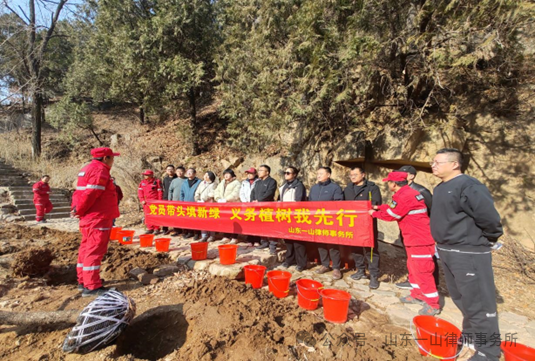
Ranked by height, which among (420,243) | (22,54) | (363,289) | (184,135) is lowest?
(363,289)

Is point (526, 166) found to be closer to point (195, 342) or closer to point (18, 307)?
point (195, 342)

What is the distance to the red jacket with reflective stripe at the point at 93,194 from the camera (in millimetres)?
3668

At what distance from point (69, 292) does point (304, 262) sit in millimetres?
3687

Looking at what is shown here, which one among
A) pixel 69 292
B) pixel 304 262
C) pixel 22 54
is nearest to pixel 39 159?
pixel 22 54

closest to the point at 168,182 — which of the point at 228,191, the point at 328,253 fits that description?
the point at 228,191

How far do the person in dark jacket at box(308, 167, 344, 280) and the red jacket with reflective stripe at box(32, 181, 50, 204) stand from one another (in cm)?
1016

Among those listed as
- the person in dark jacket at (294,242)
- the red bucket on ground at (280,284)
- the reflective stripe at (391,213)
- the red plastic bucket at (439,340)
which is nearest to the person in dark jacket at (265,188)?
the person in dark jacket at (294,242)

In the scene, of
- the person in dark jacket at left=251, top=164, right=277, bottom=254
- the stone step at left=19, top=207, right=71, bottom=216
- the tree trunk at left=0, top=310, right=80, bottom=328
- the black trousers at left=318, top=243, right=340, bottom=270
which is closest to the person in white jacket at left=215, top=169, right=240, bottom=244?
the person in dark jacket at left=251, top=164, right=277, bottom=254

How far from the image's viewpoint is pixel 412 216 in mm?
3656

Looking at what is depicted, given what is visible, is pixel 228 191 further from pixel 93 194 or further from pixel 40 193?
pixel 40 193

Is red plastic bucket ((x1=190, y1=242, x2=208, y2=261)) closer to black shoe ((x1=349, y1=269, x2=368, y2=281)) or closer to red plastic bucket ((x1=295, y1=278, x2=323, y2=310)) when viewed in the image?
red plastic bucket ((x1=295, y1=278, x2=323, y2=310))

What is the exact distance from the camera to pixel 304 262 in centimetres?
477

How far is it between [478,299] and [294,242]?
9.16 ft

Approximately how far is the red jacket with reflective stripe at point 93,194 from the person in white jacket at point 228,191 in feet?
8.87
